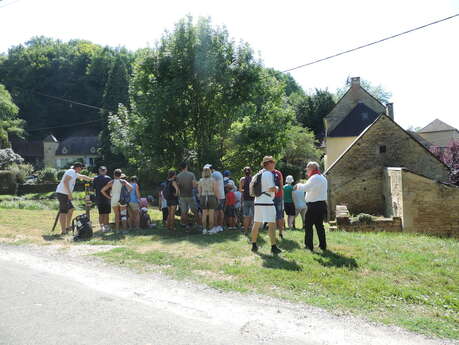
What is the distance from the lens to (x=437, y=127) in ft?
220

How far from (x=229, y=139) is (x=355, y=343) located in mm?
12264

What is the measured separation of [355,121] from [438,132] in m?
41.2

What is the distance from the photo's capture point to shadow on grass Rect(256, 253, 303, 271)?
6316 millimetres

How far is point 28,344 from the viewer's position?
12.1ft

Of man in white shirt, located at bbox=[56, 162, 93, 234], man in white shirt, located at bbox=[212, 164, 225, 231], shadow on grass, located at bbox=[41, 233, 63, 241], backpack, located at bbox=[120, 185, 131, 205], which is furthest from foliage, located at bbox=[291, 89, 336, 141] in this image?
shadow on grass, located at bbox=[41, 233, 63, 241]

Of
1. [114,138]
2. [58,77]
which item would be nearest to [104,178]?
[114,138]

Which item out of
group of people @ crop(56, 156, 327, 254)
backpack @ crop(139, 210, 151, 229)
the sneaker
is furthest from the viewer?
backpack @ crop(139, 210, 151, 229)

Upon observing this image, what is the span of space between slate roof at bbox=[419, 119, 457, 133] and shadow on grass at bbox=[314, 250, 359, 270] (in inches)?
2733

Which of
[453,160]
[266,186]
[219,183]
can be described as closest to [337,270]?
[266,186]

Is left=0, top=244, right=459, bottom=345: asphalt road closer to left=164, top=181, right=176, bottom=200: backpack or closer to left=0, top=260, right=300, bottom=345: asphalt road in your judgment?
left=0, top=260, right=300, bottom=345: asphalt road

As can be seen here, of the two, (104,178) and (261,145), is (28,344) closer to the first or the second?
(104,178)

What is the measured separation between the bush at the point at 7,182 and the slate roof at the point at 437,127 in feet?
227

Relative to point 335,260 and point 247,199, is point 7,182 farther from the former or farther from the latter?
point 335,260

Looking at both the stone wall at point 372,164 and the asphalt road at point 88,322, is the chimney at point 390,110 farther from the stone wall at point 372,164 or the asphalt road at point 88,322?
the asphalt road at point 88,322
